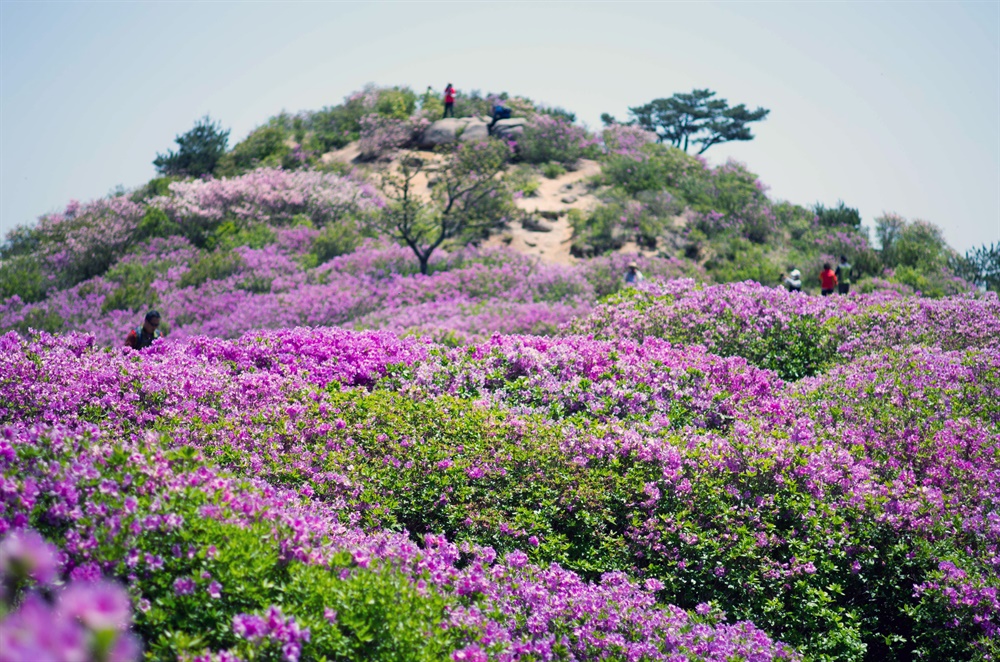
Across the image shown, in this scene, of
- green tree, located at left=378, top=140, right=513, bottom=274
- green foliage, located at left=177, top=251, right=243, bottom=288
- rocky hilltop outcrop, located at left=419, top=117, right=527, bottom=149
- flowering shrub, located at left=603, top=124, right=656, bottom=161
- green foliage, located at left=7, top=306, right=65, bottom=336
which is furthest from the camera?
rocky hilltop outcrop, located at left=419, top=117, right=527, bottom=149

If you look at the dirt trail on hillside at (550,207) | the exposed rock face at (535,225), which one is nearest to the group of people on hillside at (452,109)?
the dirt trail on hillside at (550,207)

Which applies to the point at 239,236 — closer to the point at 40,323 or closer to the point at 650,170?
the point at 40,323

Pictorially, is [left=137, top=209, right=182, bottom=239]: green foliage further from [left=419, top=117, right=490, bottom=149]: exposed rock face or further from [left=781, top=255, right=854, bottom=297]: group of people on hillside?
[left=781, top=255, right=854, bottom=297]: group of people on hillside

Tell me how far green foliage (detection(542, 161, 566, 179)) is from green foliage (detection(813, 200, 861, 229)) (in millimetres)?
11426

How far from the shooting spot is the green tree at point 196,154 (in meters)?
39.4

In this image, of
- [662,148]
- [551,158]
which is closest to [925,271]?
[662,148]

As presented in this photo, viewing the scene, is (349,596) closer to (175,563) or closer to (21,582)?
(175,563)

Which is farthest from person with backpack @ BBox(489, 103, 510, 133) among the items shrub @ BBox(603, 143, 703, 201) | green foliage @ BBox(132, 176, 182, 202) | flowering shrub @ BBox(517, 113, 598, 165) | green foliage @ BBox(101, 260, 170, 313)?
green foliage @ BBox(101, 260, 170, 313)

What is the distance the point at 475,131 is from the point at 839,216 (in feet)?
59.6

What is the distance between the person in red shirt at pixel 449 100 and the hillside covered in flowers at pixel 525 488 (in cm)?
2929

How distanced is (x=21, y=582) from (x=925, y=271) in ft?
89.6

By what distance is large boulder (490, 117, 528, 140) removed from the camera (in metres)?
41.1

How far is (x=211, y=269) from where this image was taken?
77.4 feet

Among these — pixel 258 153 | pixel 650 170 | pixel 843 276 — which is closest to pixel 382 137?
pixel 258 153
